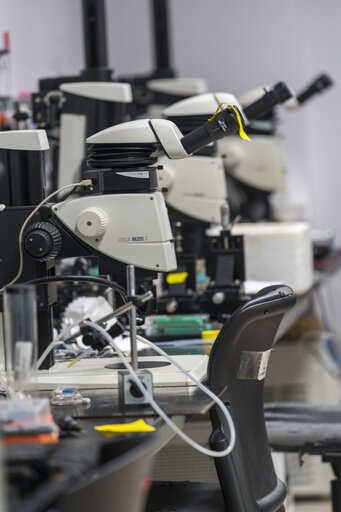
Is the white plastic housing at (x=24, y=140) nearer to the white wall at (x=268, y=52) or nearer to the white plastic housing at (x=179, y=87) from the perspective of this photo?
the white plastic housing at (x=179, y=87)

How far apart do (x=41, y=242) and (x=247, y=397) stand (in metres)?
0.59

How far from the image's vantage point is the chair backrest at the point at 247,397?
2.12 metres

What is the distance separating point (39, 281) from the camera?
2309 mm

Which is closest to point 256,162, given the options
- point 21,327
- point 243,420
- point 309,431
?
point 309,431

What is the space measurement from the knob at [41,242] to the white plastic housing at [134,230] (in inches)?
2.3

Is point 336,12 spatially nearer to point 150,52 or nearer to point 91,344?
point 150,52

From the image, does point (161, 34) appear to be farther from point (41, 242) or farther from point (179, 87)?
point (41, 242)

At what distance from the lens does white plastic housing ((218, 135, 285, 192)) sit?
15.7 feet

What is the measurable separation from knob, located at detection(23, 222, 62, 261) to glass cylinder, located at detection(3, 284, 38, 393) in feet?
1.64

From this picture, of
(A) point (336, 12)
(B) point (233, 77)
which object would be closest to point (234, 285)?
(B) point (233, 77)

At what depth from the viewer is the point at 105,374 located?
219cm

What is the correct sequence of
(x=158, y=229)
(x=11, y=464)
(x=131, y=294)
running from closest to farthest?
(x=11, y=464) → (x=131, y=294) → (x=158, y=229)

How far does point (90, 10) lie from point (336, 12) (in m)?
2.49

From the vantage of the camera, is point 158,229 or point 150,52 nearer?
point 158,229
